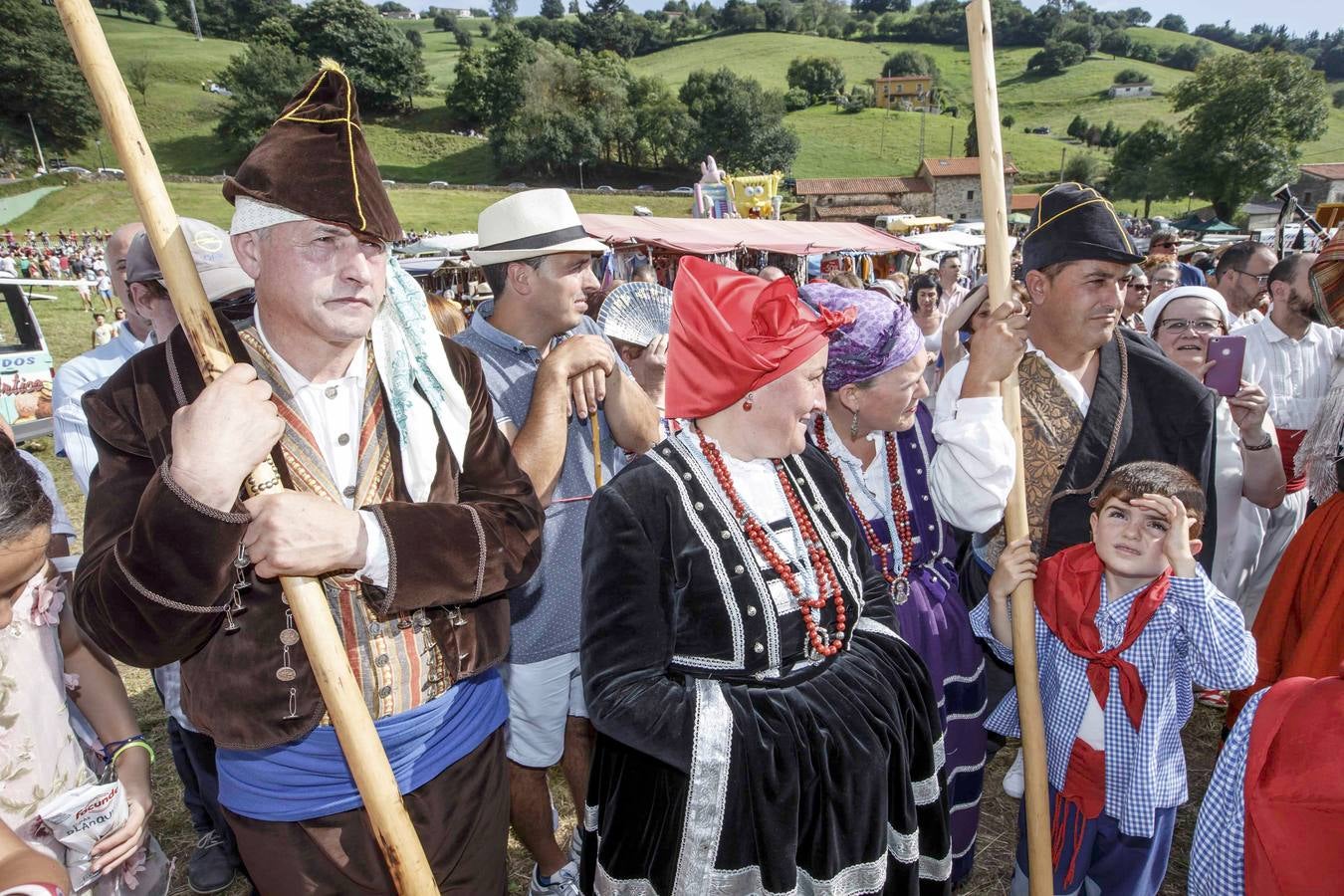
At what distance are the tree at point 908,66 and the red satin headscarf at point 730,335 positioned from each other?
374 feet

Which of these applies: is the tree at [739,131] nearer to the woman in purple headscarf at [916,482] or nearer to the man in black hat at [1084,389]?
the man in black hat at [1084,389]

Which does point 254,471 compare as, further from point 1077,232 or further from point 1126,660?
point 1077,232

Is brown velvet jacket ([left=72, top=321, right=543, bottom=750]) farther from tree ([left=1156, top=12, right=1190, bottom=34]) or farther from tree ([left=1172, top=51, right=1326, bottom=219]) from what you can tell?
tree ([left=1156, top=12, right=1190, bottom=34])

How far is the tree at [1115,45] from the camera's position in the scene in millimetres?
112375

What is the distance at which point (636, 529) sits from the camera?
5.54 feet

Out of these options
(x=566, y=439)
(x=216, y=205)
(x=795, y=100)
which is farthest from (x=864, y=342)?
(x=795, y=100)

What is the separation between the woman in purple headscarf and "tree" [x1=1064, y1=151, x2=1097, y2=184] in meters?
73.8

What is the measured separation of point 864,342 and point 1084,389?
0.91 metres

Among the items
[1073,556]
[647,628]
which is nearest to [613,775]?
[647,628]

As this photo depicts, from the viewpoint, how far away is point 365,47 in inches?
2783

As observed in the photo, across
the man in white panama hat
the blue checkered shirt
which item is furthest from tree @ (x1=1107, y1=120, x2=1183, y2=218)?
the blue checkered shirt

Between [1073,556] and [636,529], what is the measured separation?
1.58 m

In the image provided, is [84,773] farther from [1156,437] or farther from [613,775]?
[1156,437]

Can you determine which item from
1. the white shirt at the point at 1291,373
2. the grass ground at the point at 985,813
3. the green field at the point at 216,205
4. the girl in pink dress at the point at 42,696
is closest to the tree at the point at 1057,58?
the green field at the point at 216,205
